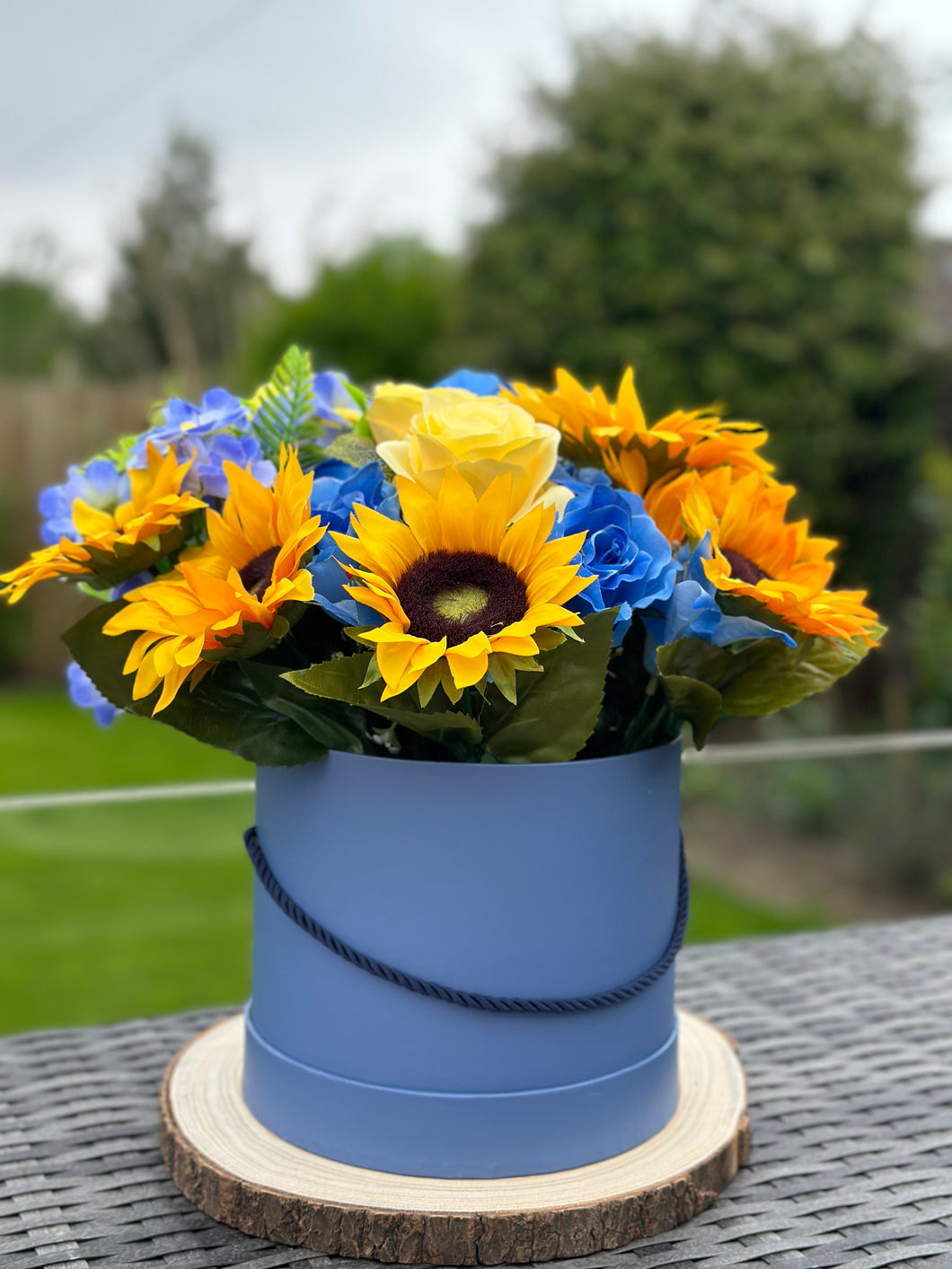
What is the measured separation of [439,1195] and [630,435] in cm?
42

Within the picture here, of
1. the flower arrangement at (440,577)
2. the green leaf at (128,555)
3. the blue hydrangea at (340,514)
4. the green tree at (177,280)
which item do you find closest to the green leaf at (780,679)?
the flower arrangement at (440,577)

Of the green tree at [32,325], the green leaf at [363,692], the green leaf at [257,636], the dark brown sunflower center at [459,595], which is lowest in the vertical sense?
the green leaf at [363,692]

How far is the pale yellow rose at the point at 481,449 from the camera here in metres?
0.56

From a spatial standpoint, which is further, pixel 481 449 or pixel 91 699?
pixel 91 699

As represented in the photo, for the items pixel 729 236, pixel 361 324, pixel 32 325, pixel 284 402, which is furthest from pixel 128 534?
pixel 32 325

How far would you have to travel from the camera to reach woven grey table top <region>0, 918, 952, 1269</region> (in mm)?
589

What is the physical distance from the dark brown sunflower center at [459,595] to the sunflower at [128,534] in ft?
0.43

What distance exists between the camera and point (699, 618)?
0.59m

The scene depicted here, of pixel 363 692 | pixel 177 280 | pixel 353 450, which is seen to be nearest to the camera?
pixel 363 692

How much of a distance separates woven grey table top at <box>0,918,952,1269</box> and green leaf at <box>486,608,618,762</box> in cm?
26

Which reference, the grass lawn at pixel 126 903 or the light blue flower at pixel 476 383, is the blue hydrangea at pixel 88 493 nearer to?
the light blue flower at pixel 476 383

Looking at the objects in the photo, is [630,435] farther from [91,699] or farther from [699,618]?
[91,699]

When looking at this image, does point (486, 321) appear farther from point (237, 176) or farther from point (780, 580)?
point (237, 176)

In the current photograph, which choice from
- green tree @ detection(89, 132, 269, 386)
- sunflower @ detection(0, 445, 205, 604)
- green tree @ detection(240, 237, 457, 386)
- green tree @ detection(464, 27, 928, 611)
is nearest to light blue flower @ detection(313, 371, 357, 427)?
sunflower @ detection(0, 445, 205, 604)
